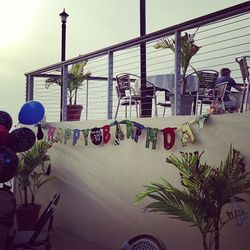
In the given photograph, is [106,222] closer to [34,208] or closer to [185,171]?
[34,208]

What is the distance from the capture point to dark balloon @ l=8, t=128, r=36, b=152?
5.68 meters

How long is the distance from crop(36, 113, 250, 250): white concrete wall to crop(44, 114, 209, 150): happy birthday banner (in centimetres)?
7

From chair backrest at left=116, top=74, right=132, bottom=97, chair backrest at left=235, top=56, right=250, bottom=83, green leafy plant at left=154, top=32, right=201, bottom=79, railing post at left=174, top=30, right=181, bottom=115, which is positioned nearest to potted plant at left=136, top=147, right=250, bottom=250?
railing post at left=174, top=30, right=181, bottom=115

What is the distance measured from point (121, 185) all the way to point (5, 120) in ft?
6.25

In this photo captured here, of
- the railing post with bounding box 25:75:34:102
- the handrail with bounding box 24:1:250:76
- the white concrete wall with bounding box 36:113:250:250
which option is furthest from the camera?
the railing post with bounding box 25:75:34:102

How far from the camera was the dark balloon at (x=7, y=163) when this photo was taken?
5355 millimetres

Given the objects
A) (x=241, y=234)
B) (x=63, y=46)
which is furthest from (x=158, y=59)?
(x=63, y=46)

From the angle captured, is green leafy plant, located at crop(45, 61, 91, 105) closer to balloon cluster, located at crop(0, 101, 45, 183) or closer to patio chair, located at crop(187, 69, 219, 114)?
balloon cluster, located at crop(0, 101, 45, 183)

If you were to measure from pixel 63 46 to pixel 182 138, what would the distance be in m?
6.24

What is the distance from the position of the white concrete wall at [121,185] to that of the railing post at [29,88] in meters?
1.42

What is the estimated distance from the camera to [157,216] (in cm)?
509

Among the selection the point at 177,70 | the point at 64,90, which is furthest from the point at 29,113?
the point at 177,70

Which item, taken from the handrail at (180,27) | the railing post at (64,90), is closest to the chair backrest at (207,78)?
the handrail at (180,27)

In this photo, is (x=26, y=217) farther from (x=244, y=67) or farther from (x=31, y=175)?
(x=244, y=67)
